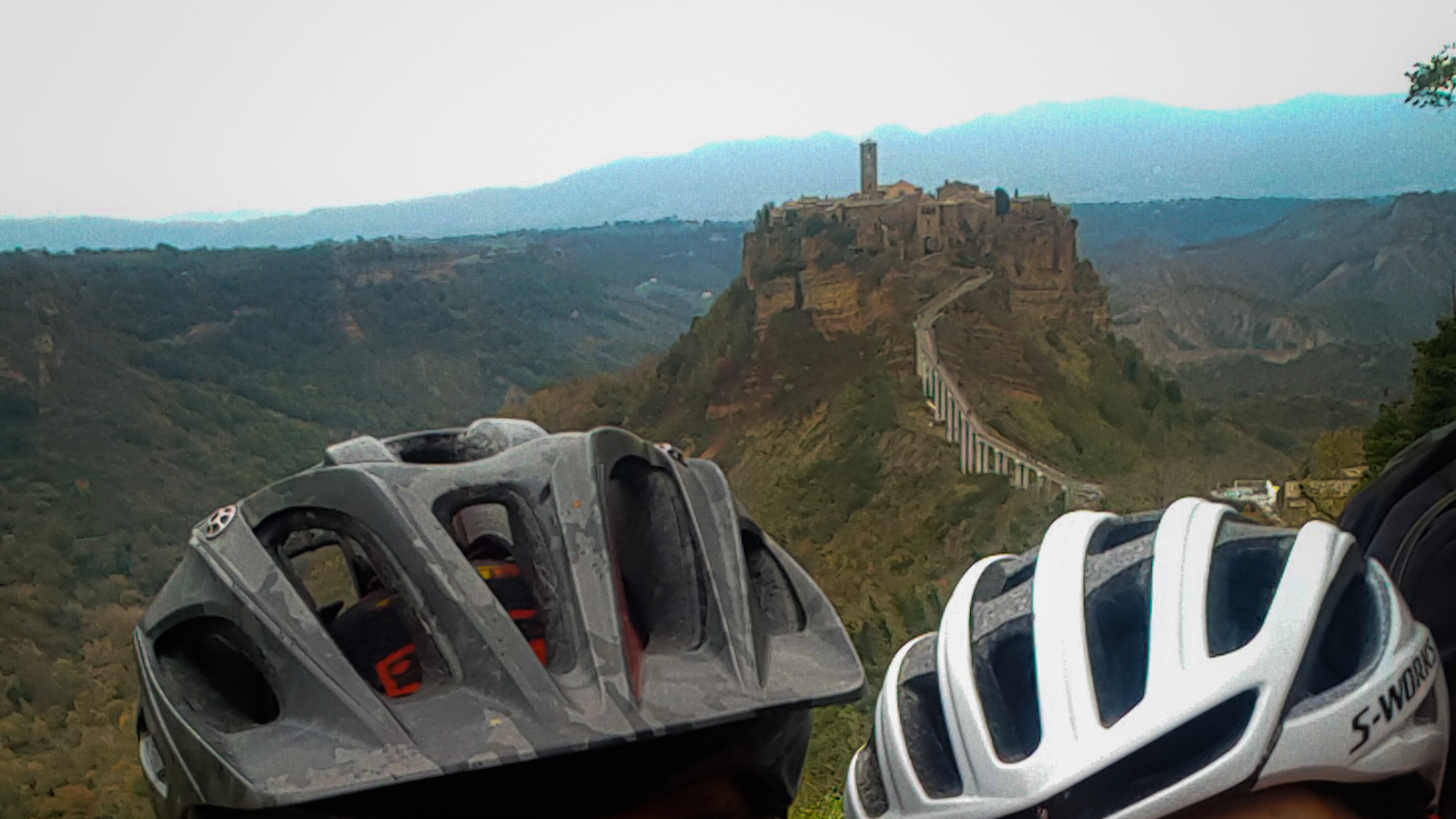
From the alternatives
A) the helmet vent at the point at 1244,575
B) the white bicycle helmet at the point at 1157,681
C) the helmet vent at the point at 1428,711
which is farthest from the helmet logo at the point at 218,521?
the helmet vent at the point at 1428,711

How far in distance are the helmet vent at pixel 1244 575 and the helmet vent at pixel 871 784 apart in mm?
520

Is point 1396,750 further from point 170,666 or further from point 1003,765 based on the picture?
point 170,666

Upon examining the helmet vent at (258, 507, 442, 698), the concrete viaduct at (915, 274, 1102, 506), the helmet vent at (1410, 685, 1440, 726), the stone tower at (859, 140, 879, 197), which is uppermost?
the stone tower at (859, 140, 879, 197)

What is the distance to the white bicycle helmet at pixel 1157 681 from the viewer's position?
1.31m

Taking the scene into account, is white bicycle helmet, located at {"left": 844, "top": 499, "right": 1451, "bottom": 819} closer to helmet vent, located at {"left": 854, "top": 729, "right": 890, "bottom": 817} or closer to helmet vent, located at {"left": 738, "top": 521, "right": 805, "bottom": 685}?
helmet vent, located at {"left": 854, "top": 729, "right": 890, "bottom": 817}

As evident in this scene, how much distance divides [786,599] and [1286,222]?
702 inches

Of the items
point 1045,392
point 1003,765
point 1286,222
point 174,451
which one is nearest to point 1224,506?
point 1003,765

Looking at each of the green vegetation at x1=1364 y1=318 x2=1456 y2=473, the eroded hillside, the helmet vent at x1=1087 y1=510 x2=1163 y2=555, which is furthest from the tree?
the eroded hillside

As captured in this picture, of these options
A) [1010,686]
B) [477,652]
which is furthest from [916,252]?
[477,652]

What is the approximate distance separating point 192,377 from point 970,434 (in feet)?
86.7

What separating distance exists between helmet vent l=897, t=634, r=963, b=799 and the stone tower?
36.8 m

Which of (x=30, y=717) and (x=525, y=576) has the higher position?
(x=525, y=576)

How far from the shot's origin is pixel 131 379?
49.0 ft

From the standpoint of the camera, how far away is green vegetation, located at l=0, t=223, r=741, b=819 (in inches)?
416
